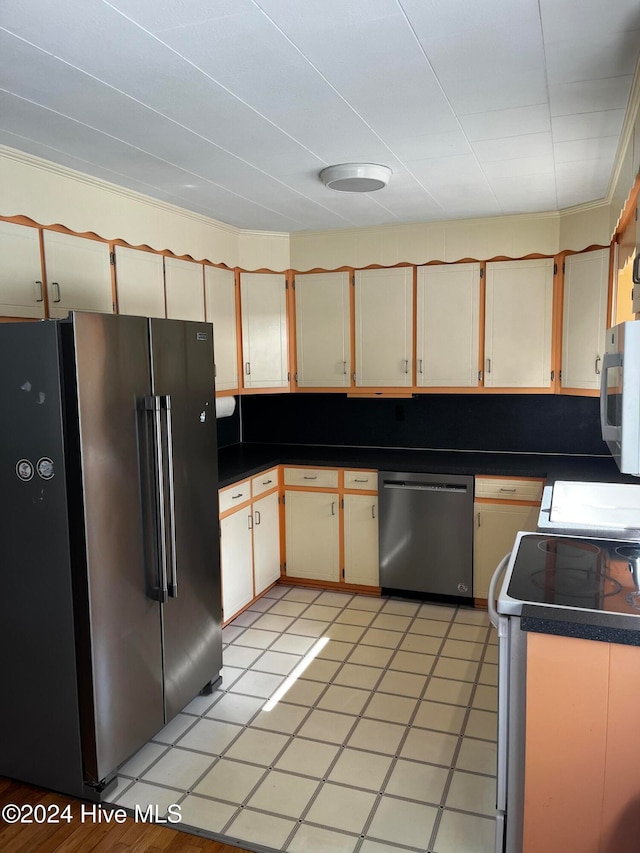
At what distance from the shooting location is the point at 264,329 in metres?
4.31

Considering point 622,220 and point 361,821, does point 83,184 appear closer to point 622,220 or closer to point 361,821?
point 622,220

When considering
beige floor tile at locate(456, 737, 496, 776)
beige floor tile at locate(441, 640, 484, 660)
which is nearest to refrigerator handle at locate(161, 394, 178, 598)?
beige floor tile at locate(456, 737, 496, 776)

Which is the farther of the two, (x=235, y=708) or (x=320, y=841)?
(x=235, y=708)

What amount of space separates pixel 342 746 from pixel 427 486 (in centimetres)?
168

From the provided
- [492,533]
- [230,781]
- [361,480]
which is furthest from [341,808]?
[361,480]

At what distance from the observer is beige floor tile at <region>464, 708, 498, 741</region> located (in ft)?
8.76

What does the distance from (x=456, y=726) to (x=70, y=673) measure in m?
1.57

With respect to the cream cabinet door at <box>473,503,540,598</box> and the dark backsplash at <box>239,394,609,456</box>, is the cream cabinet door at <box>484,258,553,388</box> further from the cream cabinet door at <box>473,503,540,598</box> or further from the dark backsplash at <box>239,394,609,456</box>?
the cream cabinet door at <box>473,503,540,598</box>

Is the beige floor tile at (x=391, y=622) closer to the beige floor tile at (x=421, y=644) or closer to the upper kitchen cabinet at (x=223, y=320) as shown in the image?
the beige floor tile at (x=421, y=644)

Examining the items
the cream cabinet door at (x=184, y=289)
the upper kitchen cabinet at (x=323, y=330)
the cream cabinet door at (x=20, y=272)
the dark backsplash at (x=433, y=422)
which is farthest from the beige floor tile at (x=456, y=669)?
the cream cabinet door at (x=20, y=272)

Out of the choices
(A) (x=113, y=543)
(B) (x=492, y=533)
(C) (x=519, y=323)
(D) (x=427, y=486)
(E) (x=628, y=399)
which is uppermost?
(C) (x=519, y=323)

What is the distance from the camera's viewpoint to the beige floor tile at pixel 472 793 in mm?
2250

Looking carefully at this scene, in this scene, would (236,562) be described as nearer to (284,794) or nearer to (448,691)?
(448,691)

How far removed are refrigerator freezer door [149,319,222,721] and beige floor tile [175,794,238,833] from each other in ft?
1.44
